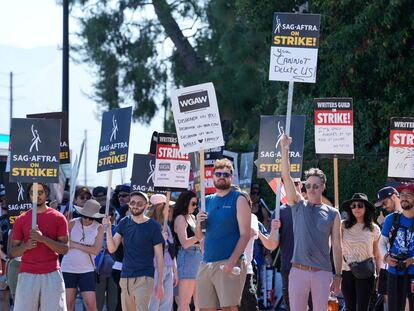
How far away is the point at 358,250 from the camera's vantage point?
46.2ft

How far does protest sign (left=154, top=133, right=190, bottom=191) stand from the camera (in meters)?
15.7

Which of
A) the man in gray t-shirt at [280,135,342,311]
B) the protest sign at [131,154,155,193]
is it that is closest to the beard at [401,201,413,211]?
the man in gray t-shirt at [280,135,342,311]

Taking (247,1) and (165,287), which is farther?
(247,1)

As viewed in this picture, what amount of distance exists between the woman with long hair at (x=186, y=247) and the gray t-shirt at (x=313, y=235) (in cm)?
278

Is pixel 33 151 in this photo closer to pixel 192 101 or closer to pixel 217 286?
pixel 192 101

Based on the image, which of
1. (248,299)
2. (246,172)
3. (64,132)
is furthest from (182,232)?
(246,172)

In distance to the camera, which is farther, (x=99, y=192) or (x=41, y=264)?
(x=99, y=192)

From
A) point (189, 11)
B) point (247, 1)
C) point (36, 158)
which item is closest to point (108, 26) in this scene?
point (189, 11)

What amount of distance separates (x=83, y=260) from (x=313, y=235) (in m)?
4.08

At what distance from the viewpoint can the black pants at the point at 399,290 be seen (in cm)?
1286

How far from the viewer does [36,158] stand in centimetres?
1340

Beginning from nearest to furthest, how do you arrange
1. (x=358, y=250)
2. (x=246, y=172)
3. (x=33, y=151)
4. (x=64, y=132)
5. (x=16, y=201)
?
(x=33, y=151) < (x=358, y=250) < (x=16, y=201) < (x=64, y=132) < (x=246, y=172)

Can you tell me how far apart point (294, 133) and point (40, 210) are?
177 inches

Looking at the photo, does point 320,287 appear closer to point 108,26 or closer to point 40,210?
point 40,210
